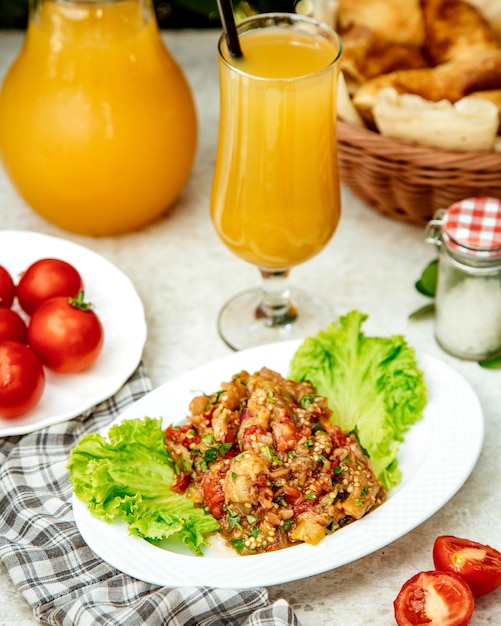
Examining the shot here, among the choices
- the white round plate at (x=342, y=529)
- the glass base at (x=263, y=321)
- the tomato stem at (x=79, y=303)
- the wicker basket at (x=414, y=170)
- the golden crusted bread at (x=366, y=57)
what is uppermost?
the golden crusted bread at (x=366, y=57)

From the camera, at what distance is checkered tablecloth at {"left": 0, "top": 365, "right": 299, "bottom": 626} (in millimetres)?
1587

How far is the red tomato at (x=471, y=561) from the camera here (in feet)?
5.41

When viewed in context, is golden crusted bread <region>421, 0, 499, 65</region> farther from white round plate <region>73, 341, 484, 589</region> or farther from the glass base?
white round plate <region>73, 341, 484, 589</region>

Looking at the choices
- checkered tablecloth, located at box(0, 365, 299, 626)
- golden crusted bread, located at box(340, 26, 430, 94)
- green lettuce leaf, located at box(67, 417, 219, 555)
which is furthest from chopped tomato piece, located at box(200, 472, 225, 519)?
golden crusted bread, located at box(340, 26, 430, 94)

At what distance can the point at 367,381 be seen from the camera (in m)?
2.01

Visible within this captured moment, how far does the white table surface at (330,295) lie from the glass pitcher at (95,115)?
0.15 metres

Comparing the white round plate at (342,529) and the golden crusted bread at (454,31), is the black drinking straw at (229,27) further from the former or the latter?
the golden crusted bread at (454,31)

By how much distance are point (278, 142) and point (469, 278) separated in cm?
53

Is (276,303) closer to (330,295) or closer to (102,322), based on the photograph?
(330,295)

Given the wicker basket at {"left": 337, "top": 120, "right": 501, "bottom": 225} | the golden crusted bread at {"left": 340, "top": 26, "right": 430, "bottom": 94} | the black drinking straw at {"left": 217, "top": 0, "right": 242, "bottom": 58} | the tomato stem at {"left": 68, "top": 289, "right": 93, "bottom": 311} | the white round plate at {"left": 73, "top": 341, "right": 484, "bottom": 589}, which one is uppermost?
the black drinking straw at {"left": 217, "top": 0, "right": 242, "bottom": 58}

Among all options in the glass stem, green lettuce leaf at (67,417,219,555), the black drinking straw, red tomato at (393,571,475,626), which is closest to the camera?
red tomato at (393,571,475,626)

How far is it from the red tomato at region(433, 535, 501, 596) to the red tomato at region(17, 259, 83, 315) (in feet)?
3.36

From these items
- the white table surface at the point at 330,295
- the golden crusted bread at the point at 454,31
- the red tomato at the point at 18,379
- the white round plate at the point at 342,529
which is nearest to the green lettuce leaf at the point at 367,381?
the white round plate at the point at 342,529

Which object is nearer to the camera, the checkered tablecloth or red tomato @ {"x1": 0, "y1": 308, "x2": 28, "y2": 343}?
the checkered tablecloth
